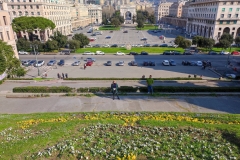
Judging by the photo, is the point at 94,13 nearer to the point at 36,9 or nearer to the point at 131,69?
the point at 36,9

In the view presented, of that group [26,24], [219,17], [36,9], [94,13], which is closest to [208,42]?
[219,17]

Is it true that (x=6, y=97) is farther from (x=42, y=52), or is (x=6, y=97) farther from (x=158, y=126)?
(x=42, y=52)

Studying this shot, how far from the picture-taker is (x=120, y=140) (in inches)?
397

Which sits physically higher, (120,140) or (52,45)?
(120,140)

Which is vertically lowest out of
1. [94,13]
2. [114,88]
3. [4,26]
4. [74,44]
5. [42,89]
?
[42,89]

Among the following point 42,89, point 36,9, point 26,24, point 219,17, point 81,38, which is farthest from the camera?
point 219,17

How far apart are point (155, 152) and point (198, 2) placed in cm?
10259

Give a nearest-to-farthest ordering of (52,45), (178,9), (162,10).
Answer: (52,45), (178,9), (162,10)

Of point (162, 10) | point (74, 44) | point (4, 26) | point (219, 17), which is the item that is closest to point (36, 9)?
point (74, 44)

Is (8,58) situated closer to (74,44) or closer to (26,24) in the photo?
(74,44)

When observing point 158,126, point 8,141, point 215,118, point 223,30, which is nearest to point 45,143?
point 8,141

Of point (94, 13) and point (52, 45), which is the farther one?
point (94, 13)

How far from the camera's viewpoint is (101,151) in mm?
9062

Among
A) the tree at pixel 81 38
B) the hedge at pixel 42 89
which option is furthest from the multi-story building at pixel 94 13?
the hedge at pixel 42 89
